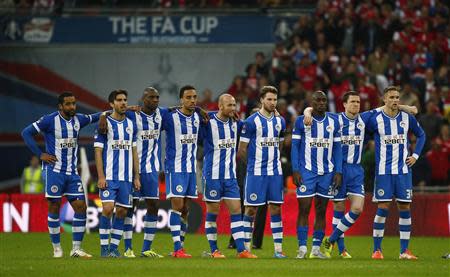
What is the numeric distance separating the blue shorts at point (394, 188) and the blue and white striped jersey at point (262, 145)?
1.53 m

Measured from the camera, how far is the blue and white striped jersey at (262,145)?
738 inches

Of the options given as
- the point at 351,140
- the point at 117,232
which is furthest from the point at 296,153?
the point at 117,232

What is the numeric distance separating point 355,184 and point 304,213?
39.6 inches

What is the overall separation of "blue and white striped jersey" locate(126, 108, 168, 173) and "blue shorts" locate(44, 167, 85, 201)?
1008mm

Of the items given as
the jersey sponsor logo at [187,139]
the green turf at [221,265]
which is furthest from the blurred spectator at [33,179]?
the jersey sponsor logo at [187,139]

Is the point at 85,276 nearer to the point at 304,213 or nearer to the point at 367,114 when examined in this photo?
the point at 304,213

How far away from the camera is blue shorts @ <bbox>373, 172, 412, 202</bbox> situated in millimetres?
18828

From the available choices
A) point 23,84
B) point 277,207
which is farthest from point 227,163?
point 23,84

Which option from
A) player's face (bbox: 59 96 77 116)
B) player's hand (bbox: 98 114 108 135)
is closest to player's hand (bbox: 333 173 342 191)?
player's hand (bbox: 98 114 108 135)

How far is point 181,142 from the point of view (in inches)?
739

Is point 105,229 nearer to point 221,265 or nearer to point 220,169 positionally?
point 220,169

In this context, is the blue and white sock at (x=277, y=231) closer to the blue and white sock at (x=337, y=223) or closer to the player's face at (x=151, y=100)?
the blue and white sock at (x=337, y=223)

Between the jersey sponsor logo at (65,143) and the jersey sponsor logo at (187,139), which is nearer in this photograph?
the jersey sponsor logo at (187,139)

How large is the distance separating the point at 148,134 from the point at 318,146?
2583 millimetres
